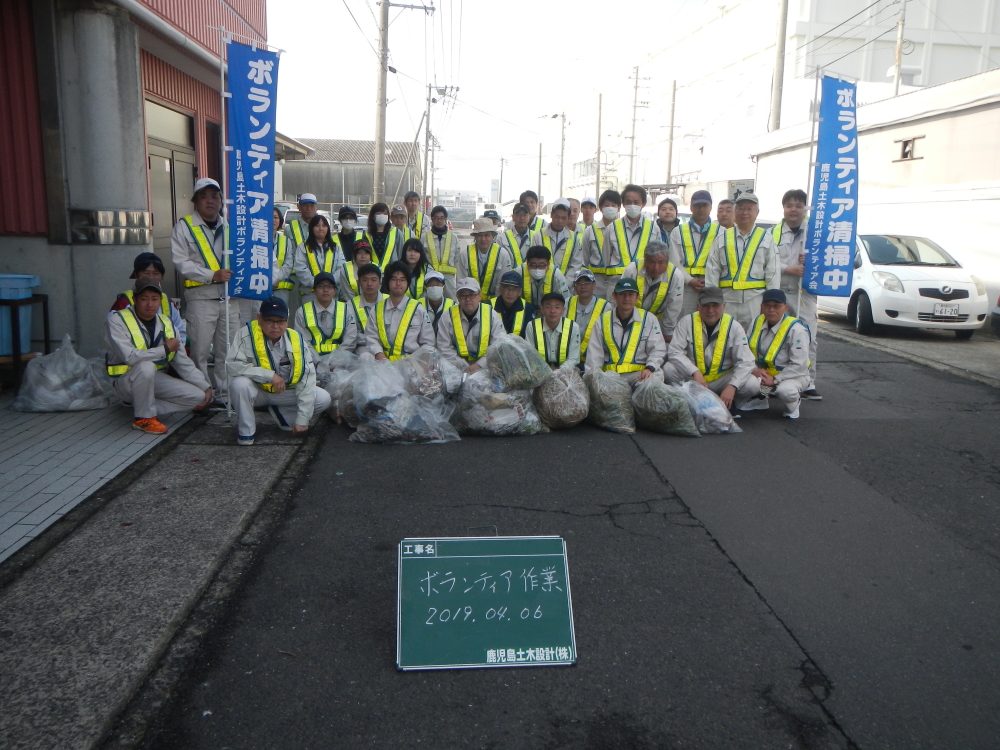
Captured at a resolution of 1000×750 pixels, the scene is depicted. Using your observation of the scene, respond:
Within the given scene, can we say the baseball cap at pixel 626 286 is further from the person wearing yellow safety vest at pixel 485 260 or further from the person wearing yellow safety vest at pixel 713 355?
the person wearing yellow safety vest at pixel 485 260

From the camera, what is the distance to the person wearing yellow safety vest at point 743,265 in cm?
767

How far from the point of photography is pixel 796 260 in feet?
26.8

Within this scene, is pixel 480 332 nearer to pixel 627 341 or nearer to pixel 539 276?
pixel 539 276

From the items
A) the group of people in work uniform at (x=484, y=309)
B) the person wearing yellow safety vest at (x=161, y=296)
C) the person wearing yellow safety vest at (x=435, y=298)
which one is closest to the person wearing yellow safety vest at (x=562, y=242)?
the group of people in work uniform at (x=484, y=309)

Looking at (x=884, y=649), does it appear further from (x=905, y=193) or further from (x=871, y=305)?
(x=905, y=193)

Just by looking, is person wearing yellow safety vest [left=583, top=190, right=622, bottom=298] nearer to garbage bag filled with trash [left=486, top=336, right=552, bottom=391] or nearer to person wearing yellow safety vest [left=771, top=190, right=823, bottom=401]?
person wearing yellow safety vest [left=771, top=190, right=823, bottom=401]

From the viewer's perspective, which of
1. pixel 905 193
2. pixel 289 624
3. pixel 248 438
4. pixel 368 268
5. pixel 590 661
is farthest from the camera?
pixel 905 193

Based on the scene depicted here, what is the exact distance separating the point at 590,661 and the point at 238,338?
13.7 ft

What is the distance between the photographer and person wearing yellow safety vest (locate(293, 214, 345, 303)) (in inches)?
324

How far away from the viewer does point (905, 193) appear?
1769 centimetres

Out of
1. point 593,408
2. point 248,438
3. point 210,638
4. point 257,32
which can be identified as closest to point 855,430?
point 593,408

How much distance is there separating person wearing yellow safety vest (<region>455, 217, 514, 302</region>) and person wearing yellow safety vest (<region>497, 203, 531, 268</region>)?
145mm

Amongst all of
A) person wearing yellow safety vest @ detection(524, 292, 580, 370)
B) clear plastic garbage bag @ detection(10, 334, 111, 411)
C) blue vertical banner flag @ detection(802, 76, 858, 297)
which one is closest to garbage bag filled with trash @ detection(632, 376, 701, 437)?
person wearing yellow safety vest @ detection(524, 292, 580, 370)

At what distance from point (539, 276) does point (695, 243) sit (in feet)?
5.73
